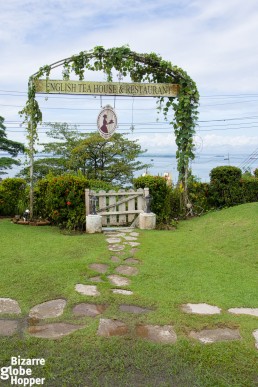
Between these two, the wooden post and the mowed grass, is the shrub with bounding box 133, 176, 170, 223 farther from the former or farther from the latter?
the wooden post

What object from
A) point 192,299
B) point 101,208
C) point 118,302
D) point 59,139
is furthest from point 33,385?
point 59,139

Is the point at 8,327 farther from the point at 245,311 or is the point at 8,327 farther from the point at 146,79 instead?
the point at 146,79

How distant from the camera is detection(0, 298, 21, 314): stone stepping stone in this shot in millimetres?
3128

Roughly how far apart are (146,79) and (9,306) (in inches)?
278

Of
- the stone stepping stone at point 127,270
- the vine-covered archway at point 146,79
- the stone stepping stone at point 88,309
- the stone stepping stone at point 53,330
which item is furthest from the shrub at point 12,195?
the stone stepping stone at point 53,330

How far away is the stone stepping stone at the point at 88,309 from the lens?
3.09m

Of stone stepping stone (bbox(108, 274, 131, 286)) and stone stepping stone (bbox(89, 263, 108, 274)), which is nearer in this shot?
stone stepping stone (bbox(108, 274, 131, 286))

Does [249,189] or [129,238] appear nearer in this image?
[129,238]

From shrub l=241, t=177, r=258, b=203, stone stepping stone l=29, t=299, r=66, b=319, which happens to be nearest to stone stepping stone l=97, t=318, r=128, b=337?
stone stepping stone l=29, t=299, r=66, b=319

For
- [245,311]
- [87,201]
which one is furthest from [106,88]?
[245,311]

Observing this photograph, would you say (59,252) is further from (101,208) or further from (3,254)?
(101,208)

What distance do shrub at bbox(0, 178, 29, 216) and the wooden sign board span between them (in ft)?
7.54

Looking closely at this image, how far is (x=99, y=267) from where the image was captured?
4.52 metres

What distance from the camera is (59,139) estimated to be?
724 inches
